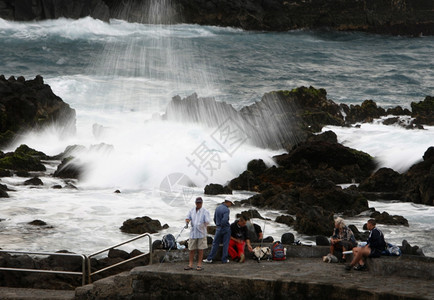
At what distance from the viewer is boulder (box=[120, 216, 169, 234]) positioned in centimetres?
1911

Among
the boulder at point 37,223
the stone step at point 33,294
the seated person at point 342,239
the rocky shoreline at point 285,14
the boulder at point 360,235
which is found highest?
the rocky shoreline at point 285,14

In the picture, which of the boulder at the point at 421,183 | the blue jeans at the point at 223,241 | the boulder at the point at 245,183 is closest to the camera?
the blue jeans at the point at 223,241

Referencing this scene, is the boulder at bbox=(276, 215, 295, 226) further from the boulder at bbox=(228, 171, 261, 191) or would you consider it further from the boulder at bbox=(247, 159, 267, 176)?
the boulder at bbox=(247, 159, 267, 176)

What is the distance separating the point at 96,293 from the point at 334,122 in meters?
28.8

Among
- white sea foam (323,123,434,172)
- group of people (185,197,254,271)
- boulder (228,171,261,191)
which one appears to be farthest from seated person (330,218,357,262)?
white sea foam (323,123,434,172)

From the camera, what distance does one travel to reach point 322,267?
11727mm

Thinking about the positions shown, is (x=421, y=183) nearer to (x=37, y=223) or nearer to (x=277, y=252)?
(x=37, y=223)

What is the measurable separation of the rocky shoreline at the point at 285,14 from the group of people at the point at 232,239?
61.2 meters

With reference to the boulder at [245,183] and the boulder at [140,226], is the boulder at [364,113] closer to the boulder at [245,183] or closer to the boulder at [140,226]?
the boulder at [245,183]

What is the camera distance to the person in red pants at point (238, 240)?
12.4 meters

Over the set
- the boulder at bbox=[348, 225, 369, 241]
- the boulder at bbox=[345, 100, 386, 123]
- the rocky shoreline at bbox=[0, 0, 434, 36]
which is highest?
the rocky shoreline at bbox=[0, 0, 434, 36]

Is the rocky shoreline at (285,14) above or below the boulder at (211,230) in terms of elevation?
above

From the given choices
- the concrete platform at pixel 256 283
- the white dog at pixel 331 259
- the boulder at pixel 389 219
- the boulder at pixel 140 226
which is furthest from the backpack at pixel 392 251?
the boulder at pixel 389 219

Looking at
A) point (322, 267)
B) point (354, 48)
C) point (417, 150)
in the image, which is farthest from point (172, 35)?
point (322, 267)
